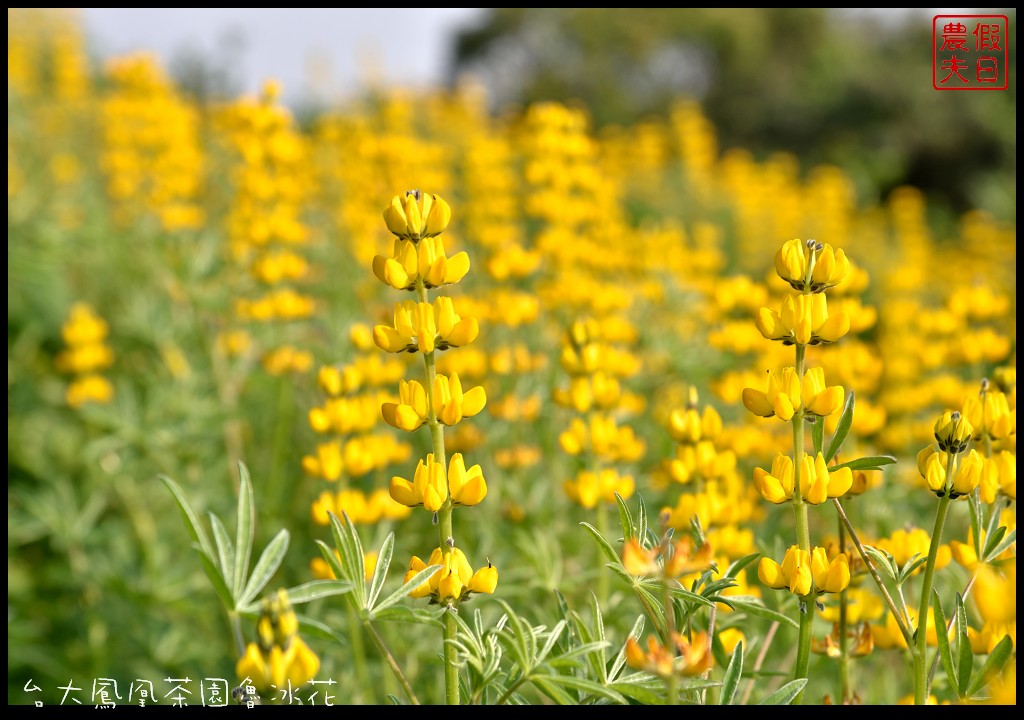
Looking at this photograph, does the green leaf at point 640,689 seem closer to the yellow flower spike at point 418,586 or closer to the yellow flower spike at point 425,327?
the yellow flower spike at point 418,586

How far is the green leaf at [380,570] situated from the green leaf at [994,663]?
2.24ft

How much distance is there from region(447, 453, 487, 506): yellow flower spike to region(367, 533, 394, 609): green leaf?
92 millimetres

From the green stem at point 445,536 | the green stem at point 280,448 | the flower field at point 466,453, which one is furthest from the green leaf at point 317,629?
the green stem at point 280,448

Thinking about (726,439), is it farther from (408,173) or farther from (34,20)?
(34,20)

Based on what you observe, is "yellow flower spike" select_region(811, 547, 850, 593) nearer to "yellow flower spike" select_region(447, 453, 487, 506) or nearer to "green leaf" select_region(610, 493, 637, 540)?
"green leaf" select_region(610, 493, 637, 540)

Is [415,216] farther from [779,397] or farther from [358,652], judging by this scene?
[358,652]

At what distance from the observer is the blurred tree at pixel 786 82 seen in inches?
488

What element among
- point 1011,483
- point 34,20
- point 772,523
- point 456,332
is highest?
point 34,20

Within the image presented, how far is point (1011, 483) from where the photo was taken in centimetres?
124

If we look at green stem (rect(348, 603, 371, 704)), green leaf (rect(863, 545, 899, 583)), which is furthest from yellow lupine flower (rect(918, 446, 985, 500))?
green stem (rect(348, 603, 371, 704))

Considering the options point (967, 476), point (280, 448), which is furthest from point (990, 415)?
point (280, 448)

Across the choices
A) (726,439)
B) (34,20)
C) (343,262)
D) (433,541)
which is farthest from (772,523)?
(34,20)

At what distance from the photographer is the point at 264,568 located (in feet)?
3.44
